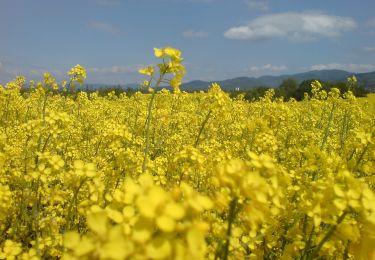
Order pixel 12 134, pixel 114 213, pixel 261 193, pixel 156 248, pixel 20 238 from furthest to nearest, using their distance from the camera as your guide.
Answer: pixel 12 134 → pixel 20 238 → pixel 261 193 → pixel 114 213 → pixel 156 248

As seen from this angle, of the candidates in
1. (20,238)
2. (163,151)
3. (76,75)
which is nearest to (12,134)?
(76,75)

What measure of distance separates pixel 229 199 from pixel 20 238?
131 inches

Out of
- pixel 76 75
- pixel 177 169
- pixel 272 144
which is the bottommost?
pixel 177 169

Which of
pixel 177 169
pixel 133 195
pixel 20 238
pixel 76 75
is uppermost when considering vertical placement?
pixel 76 75

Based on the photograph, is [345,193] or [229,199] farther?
[345,193]

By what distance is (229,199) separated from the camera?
6.22ft

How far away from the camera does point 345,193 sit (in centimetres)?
205

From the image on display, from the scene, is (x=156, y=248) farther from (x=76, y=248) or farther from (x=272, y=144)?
(x=272, y=144)

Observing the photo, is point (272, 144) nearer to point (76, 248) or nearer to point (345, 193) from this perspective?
point (345, 193)

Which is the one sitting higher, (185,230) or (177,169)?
(185,230)

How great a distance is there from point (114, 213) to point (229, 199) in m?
0.60

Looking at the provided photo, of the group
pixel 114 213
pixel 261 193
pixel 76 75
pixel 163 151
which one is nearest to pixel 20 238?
pixel 76 75

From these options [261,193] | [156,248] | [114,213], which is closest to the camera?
[156,248]

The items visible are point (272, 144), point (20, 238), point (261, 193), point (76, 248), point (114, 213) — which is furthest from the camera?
point (272, 144)
